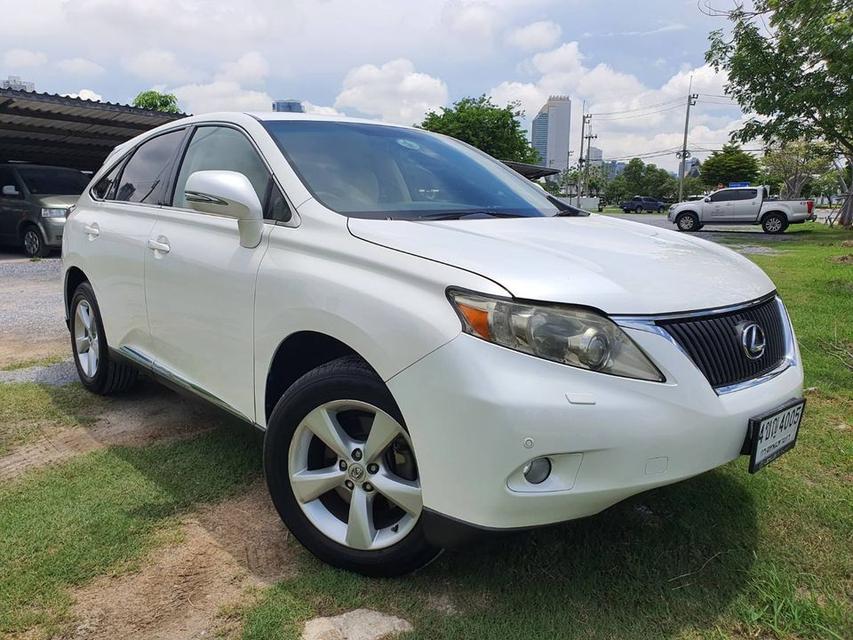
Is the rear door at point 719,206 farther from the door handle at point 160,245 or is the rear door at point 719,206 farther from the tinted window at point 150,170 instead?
the door handle at point 160,245

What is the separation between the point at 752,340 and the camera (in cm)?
214

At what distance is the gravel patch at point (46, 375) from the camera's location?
4.48 meters

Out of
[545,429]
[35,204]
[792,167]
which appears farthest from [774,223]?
[792,167]

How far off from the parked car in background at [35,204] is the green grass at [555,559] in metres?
9.75

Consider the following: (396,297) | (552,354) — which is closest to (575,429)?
(552,354)

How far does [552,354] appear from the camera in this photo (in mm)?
1823

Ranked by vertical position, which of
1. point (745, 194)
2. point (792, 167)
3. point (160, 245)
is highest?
point (792, 167)

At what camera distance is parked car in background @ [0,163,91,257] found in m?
11.4

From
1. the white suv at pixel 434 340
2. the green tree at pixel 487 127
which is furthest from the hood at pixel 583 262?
the green tree at pixel 487 127

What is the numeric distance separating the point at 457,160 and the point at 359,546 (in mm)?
1964

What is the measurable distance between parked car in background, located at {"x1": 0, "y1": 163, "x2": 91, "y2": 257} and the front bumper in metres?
11.4

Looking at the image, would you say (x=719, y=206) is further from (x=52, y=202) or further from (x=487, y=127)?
(x=52, y=202)

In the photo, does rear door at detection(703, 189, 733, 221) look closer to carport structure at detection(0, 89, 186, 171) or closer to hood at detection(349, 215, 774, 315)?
carport structure at detection(0, 89, 186, 171)

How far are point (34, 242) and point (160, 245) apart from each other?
10476 mm
